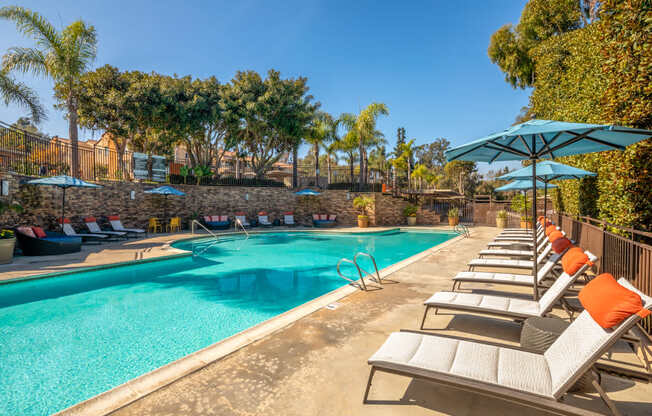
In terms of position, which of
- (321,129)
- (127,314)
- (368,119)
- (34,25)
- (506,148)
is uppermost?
(34,25)

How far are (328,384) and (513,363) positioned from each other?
4.95ft

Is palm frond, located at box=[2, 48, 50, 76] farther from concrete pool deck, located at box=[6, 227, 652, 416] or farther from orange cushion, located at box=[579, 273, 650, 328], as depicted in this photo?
orange cushion, located at box=[579, 273, 650, 328]

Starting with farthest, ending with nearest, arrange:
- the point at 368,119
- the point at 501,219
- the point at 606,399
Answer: the point at 368,119
the point at 501,219
the point at 606,399

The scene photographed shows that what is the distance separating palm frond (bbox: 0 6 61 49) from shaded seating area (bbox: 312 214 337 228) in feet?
52.0

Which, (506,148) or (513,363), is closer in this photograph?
(513,363)

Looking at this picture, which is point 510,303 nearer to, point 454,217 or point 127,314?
point 127,314

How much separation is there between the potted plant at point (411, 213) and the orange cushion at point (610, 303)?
63.7 ft

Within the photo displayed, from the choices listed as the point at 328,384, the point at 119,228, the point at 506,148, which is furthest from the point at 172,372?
the point at 119,228

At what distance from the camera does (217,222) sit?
60.1 ft

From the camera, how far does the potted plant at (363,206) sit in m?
20.0

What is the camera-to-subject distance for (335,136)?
81.1ft

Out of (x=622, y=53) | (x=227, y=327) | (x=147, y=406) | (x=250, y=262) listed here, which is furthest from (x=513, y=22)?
(x=147, y=406)

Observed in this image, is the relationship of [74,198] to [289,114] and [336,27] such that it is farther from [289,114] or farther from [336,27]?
[336,27]

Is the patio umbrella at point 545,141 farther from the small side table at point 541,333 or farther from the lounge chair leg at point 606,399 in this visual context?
the lounge chair leg at point 606,399
